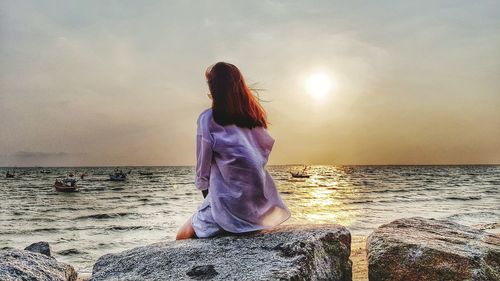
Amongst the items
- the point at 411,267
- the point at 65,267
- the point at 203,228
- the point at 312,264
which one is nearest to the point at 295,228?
the point at 312,264

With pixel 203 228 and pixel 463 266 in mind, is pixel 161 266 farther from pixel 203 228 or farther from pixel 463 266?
pixel 463 266

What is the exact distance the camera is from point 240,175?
3750 mm

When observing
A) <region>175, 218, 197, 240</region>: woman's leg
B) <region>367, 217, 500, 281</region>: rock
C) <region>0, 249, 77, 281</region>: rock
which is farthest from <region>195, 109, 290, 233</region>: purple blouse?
<region>0, 249, 77, 281</region>: rock

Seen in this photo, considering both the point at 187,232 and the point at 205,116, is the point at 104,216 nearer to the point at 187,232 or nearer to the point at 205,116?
the point at 187,232

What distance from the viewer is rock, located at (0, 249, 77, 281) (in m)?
3.62

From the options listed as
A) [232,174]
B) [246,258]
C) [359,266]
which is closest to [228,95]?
[232,174]

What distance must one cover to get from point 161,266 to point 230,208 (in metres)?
0.78

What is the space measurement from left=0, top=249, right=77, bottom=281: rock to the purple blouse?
1.75 metres

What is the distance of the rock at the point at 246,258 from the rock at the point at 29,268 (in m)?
0.64

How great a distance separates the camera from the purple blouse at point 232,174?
3.74 m

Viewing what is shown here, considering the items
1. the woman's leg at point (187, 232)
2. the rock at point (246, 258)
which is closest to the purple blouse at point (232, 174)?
the rock at point (246, 258)

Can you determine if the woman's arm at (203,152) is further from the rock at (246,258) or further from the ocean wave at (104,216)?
the ocean wave at (104,216)

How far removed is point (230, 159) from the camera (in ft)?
12.2

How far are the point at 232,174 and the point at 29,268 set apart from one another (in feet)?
6.97
